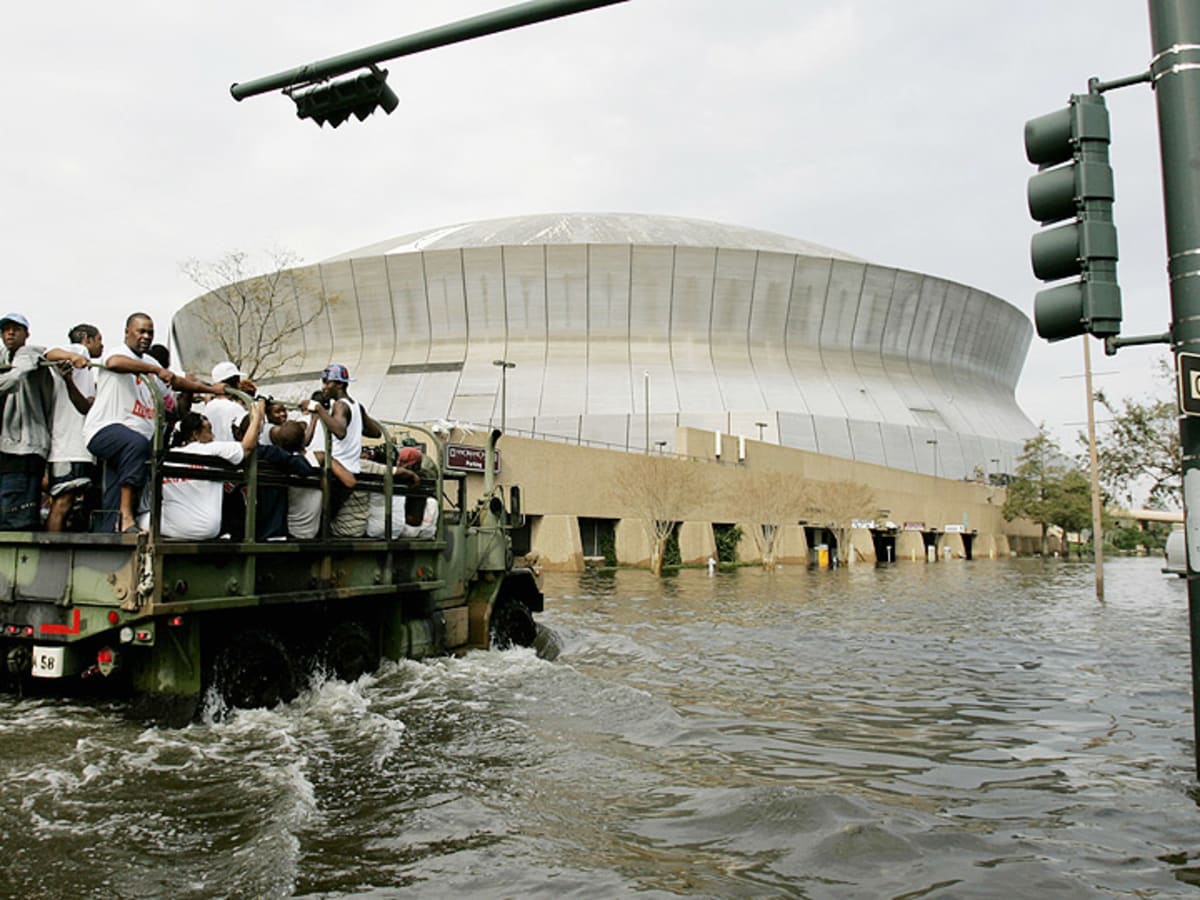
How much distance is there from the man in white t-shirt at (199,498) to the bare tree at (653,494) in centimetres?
3912

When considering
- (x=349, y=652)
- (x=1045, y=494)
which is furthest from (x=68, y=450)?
(x=1045, y=494)

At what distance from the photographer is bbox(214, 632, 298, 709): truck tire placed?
7.65m

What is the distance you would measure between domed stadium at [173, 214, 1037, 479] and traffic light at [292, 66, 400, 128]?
58324 mm

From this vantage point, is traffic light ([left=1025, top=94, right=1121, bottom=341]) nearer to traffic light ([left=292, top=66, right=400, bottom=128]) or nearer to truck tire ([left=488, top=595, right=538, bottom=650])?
traffic light ([left=292, top=66, right=400, bottom=128])

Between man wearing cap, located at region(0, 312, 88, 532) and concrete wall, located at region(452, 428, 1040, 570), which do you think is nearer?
man wearing cap, located at region(0, 312, 88, 532)

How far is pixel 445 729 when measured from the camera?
7969 millimetres

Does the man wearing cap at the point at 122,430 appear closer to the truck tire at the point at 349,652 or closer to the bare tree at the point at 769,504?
the truck tire at the point at 349,652

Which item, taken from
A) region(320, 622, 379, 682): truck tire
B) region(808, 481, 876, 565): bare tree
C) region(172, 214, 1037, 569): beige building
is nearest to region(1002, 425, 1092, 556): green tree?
region(172, 214, 1037, 569): beige building

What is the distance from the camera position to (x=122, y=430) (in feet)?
23.9

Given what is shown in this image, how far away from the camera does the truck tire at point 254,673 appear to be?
765 cm

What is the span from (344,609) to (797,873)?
5.48m

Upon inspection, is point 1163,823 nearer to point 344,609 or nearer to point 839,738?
point 839,738

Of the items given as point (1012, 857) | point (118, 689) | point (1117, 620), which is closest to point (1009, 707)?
point (1012, 857)

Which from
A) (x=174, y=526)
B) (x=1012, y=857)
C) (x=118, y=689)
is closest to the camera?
(x=1012, y=857)
